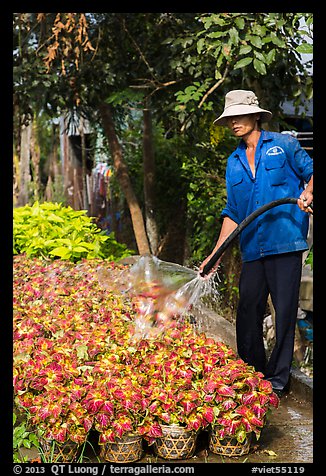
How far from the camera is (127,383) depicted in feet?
12.3

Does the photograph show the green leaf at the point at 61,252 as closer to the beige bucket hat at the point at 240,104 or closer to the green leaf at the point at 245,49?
the green leaf at the point at 245,49

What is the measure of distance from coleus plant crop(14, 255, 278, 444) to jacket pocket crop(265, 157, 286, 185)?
1130 mm

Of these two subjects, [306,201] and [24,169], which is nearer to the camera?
[306,201]

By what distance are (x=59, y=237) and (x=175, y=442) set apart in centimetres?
521

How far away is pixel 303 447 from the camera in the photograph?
3.92 metres

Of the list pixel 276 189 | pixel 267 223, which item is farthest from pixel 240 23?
pixel 267 223

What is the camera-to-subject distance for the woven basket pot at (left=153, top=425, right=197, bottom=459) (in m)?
3.61

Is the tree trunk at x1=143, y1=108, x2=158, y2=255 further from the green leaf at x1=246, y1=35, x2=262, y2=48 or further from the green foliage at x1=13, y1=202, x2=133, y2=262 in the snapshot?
the green leaf at x1=246, y1=35, x2=262, y2=48

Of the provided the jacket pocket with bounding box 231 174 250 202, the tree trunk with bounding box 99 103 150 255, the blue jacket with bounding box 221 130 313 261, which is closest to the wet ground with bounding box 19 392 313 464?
the blue jacket with bounding box 221 130 313 261

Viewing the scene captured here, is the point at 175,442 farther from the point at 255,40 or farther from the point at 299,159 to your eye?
the point at 255,40

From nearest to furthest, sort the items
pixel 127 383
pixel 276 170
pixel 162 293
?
pixel 127 383
pixel 276 170
pixel 162 293

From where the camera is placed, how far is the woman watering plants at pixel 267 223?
4.64 metres

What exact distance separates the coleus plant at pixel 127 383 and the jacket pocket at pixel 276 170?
1.13 meters
